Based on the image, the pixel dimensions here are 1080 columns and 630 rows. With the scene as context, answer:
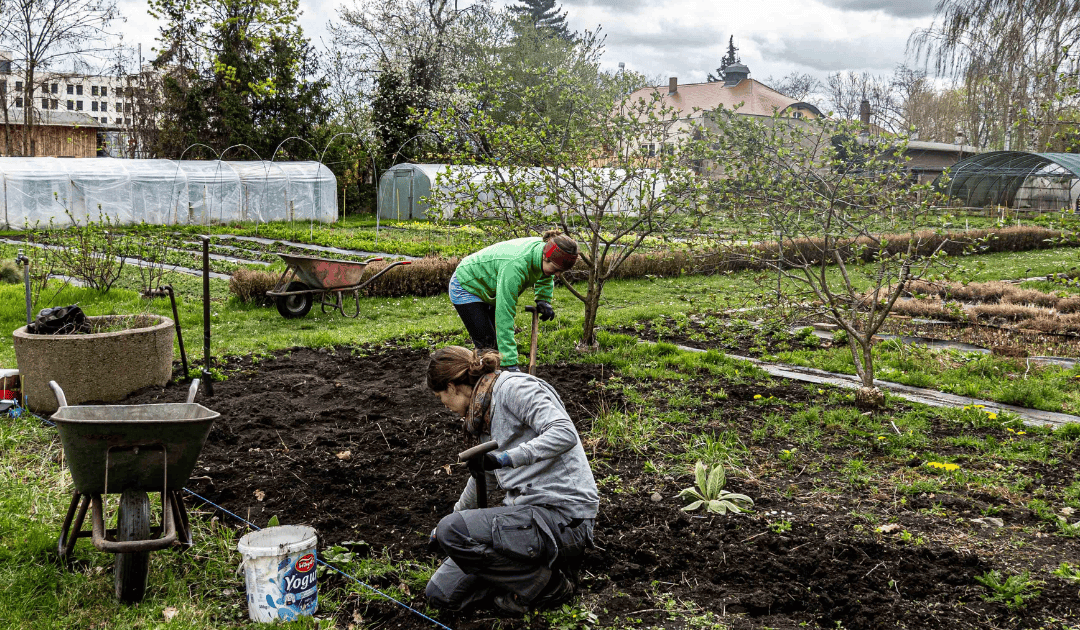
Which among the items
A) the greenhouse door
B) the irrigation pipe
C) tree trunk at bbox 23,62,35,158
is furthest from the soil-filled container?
tree trunk at bbox 23,62,35,158

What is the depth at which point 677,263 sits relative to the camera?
48.5 feet

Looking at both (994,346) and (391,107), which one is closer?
(994,346)

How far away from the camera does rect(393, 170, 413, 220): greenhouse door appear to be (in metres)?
27.1

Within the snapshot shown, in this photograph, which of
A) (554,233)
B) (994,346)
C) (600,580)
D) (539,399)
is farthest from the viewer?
(994,346)

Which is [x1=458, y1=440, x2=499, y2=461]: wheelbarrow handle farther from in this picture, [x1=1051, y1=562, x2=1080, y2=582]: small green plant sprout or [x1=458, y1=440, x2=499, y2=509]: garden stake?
[x1=1051, y1=562, x2=1080, y2=582]: small green plant sprout

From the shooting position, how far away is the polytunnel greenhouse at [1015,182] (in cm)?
3033

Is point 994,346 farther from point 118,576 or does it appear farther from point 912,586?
point 118,576

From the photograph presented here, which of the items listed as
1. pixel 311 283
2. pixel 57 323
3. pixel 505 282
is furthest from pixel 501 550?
pixel 311 283

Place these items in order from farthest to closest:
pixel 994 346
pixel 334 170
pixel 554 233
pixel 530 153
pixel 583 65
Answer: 1. pixel 583 65
2. pixel 334 170
3. pixel 530 153
4. pixel 994 346
5. pixel 554 233

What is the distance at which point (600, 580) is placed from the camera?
3.43 m

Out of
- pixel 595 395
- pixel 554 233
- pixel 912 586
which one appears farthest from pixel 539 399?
pixel 595 395

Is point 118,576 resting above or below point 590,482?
below

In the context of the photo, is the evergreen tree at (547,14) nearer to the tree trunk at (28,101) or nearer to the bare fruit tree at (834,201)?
the tree trunk at (28,101)

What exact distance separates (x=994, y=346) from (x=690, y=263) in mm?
6980
